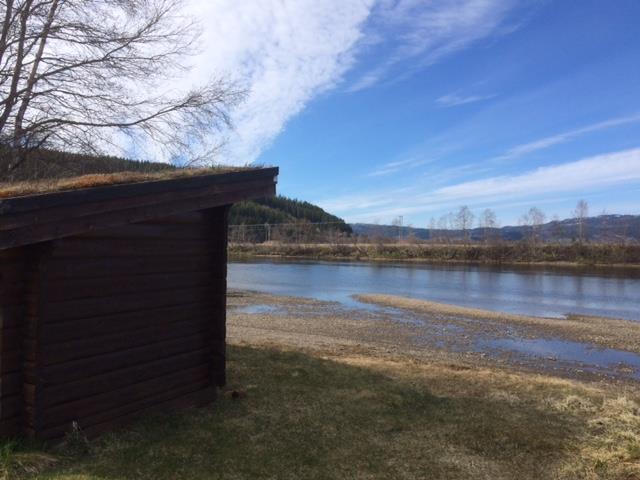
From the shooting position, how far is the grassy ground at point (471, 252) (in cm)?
7969

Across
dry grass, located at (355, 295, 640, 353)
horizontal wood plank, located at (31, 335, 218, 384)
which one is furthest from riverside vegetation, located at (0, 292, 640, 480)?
dry grass, located at (355, 295, 640, 353)

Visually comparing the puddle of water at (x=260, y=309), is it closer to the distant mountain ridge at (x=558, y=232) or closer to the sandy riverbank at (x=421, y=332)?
the sandy riverbank at (x=421, y=332)

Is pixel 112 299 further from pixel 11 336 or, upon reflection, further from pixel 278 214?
pixel 278 214

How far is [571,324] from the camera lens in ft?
86.5

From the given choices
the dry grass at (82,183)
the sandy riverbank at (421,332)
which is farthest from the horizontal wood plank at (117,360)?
the sandy riverbank at (421,332)

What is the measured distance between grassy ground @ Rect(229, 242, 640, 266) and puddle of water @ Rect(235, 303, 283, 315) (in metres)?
62.4

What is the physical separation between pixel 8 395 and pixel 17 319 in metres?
0.79

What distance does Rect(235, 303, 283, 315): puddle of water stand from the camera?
2725 cm

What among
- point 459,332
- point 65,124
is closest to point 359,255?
point 459,332

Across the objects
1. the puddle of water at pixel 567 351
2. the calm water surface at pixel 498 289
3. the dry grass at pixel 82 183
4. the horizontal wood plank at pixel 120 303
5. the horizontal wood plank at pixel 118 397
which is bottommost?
the puddle of water at pixel 567 351

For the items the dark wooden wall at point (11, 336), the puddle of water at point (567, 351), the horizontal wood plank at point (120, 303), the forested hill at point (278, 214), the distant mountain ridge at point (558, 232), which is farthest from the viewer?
the forested hill at point (278, 214)

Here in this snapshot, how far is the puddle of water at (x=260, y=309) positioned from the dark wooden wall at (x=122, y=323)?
61.6 feet

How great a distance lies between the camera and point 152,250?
7035mm

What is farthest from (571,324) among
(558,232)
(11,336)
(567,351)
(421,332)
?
(558,232)
